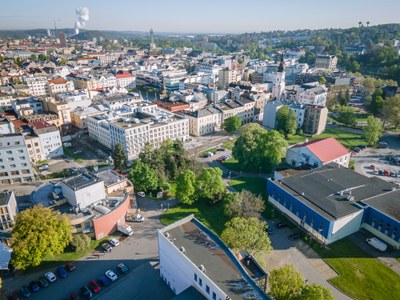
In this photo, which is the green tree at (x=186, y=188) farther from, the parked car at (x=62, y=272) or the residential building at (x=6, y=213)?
the residential building at (x=6, y=213)

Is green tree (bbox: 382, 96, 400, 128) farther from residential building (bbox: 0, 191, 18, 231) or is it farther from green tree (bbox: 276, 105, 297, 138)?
residential building (bbox: 0, 191, 18, 231)

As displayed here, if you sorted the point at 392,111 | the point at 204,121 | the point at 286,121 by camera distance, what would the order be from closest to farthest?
the point at 286,121, the point at 392,111, the point at 204,121

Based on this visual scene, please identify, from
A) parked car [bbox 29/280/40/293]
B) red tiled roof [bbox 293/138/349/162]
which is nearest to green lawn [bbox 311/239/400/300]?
red tiled roof [bbox 293/138/349/162]

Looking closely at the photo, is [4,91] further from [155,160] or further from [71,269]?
[71,269]

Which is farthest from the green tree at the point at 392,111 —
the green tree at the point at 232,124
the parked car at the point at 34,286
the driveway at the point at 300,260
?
the parked car at the point at 34,286

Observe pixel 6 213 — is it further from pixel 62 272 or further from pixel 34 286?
pixel 62 272

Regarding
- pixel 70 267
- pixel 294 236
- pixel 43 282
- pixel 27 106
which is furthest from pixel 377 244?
pixel 27 106
